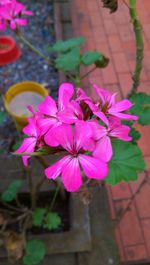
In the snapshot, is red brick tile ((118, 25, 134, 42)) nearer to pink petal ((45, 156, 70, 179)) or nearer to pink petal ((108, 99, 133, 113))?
pink petal ((108, 99, 133, 113))

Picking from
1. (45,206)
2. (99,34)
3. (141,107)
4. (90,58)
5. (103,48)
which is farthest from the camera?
(99,34)

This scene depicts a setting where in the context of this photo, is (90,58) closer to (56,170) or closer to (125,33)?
(56,170)

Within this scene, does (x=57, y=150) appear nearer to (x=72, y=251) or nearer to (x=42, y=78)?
(x=72, y=251)

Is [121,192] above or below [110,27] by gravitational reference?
below

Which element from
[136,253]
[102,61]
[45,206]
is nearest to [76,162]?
[102,61]

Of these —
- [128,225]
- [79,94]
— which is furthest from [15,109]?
[79,94]

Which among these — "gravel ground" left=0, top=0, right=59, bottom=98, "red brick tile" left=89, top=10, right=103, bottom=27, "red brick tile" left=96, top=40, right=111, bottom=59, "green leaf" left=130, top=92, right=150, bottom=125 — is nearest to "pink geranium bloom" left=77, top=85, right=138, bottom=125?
"green leaf" left=130, top=92, right=150, bottom=125
